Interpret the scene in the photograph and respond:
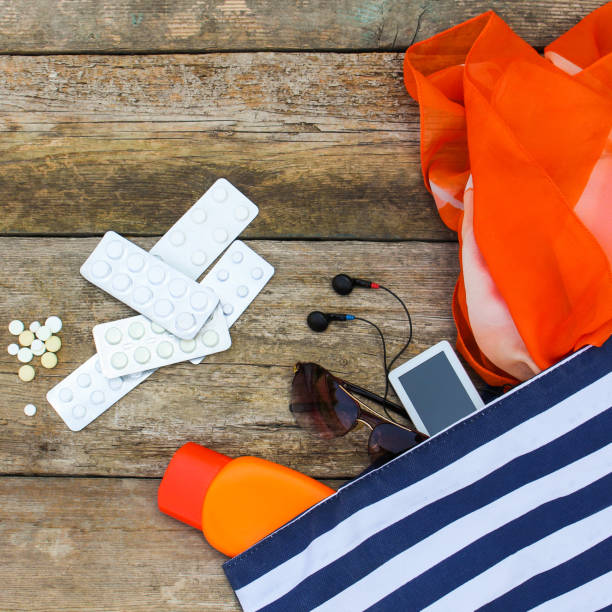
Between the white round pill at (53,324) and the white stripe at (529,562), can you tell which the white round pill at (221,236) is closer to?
the white round pill at (53,324)

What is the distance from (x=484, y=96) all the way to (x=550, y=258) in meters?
0.22

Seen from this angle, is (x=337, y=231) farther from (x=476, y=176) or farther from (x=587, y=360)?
(x=587, y=360)

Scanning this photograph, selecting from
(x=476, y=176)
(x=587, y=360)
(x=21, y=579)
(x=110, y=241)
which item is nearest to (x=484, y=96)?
(x=476, y=176)

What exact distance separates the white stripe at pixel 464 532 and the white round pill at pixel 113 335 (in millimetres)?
437

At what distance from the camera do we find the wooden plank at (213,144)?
71cm

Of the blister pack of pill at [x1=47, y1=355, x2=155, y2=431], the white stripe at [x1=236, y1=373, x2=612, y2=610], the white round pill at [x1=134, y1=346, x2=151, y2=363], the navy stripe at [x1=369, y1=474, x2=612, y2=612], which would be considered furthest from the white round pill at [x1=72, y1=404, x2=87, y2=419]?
the navy stripe at [x1=369, y1=474, x2=612, y2=612]

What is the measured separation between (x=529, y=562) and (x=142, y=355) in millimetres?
549

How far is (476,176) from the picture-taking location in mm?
610

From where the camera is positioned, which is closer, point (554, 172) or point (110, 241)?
point (554, 172)

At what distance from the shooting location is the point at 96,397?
2.20 ft

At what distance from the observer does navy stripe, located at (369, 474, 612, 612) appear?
57 cm

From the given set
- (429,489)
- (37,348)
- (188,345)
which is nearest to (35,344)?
(37,348)

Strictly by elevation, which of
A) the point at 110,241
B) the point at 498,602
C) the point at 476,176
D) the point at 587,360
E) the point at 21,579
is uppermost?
the point at 476,176

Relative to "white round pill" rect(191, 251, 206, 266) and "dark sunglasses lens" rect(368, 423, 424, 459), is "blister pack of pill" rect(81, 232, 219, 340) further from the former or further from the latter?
"dark sunglasses lens" rect(368, 423, 424, 459)
